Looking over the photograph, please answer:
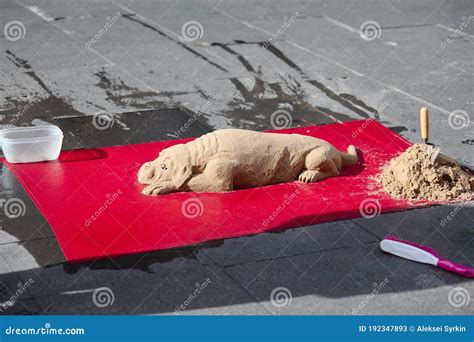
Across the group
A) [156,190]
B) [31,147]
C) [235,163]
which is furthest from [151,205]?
[31,147]

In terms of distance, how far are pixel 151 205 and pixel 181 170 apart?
0.60 m

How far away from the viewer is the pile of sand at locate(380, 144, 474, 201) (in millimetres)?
10062

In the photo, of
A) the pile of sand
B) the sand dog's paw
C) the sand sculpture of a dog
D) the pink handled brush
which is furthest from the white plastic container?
the pink handled brush

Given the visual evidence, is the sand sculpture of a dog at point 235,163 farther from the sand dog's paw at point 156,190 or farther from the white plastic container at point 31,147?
the white plastic container at point 31,147

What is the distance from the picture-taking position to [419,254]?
869 centimetres

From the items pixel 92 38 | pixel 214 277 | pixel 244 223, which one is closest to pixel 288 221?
pixel 244 223

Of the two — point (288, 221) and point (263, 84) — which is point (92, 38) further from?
point (288, 221)

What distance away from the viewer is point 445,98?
13852mm

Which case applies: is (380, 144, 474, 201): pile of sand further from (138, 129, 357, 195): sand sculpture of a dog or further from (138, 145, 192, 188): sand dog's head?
(138, 145, 192, 188): sand dog's head

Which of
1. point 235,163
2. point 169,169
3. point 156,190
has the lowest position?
point 156,190

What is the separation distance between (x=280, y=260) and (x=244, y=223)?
2.79 ft

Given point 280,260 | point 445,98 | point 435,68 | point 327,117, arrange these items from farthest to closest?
point 435,68, point 445,98, point 327,117, point 280,260

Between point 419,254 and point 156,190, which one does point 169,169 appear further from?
point 419,254

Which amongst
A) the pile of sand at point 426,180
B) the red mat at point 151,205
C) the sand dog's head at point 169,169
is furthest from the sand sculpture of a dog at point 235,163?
→ the pile of sand at point 426,180
